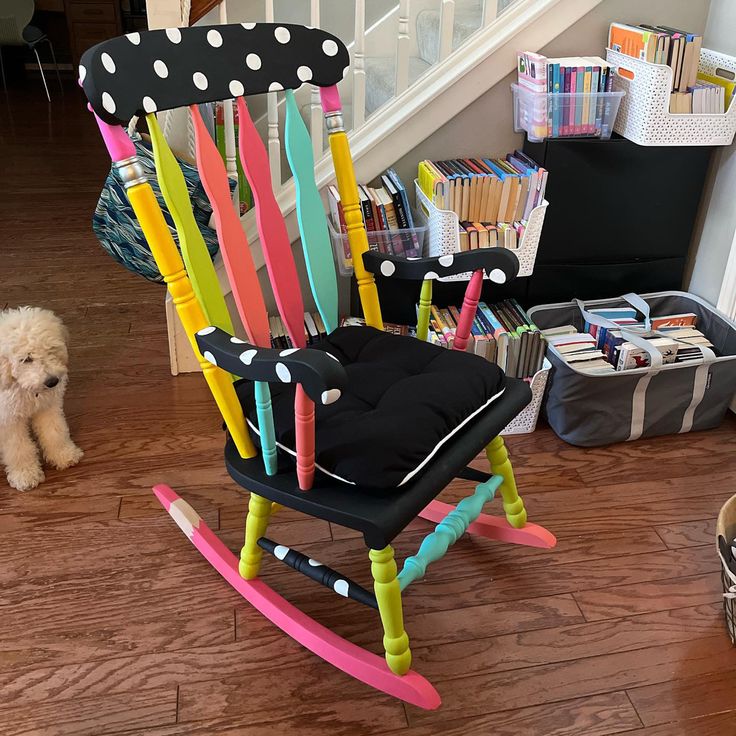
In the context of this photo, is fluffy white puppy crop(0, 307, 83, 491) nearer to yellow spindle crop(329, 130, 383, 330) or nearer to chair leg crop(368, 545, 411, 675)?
yellow spindle crop(329, 130, 383, 330)

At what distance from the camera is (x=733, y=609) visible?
5.05 ft

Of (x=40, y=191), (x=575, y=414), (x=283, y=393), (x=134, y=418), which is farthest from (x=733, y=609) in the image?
(x=40, y=191)

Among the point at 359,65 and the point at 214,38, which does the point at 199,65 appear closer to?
the point at 214,38

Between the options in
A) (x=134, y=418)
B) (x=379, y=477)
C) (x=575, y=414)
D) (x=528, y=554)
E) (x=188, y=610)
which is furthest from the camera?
(x=134, y=418)

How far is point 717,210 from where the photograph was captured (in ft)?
7.61

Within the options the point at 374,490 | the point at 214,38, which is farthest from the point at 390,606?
the point at 214,38

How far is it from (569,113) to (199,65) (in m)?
1.12

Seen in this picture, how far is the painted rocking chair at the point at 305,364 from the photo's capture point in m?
1.26

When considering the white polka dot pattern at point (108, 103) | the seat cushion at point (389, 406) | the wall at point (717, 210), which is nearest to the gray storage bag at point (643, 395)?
the wall at point (717, 210)

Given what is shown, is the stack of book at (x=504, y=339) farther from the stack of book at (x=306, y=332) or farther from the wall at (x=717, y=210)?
the wall at (x=717, y=210)

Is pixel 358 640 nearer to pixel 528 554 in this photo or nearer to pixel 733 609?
pixel 528 554

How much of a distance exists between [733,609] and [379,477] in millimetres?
809

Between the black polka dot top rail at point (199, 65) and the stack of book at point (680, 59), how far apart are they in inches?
36.1

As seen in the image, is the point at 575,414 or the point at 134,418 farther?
the point at 134,418
